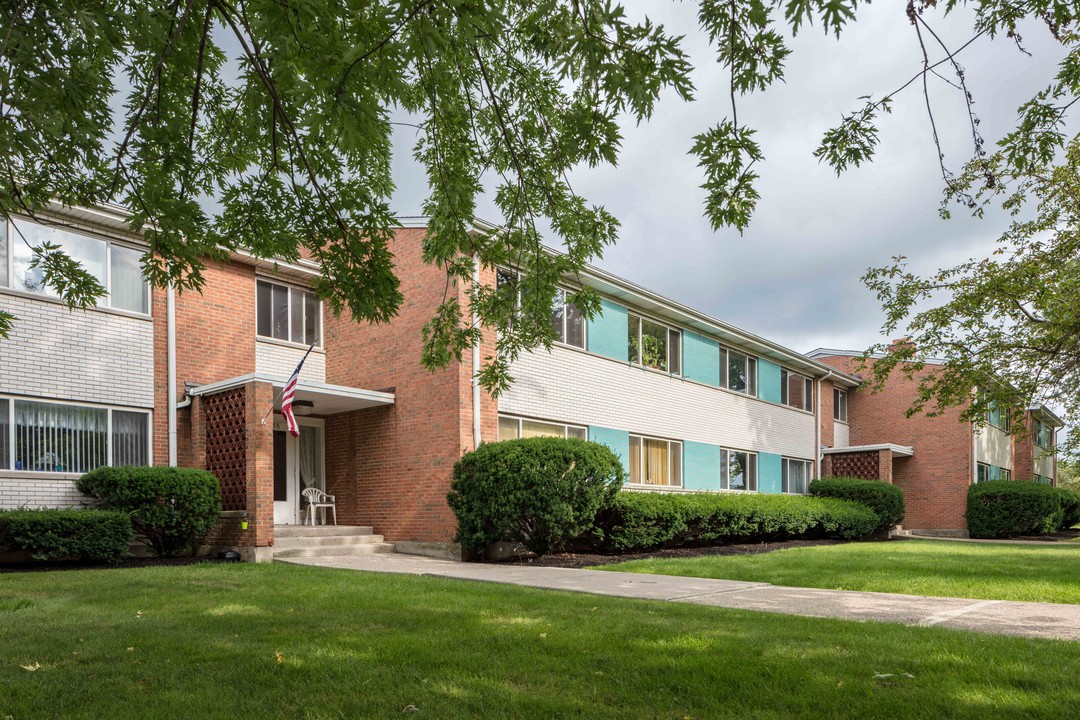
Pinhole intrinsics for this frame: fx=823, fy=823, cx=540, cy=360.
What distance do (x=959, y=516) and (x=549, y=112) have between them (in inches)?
1004

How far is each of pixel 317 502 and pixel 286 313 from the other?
3722 mm

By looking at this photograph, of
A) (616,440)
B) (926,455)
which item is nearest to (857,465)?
(926,455)

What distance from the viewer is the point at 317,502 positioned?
15.9 m

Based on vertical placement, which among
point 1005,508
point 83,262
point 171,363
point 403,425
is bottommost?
point 1005,508

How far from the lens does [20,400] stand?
11906 millimetres

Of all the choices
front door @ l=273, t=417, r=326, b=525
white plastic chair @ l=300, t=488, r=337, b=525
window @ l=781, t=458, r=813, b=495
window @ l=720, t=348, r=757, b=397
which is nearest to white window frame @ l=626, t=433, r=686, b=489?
window @ l=720, t=348, r=757, b=397

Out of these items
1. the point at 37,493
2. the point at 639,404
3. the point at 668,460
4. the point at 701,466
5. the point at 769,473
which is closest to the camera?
the point at 37,493

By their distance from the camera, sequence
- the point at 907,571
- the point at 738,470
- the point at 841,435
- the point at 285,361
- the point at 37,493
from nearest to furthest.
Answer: the point at 907,571, the point at 37,493, the point at 285,361, the point at 738,470, the point at 841,435

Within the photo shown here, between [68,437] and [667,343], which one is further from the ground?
[667,343]

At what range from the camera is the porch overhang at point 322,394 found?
12977 mm

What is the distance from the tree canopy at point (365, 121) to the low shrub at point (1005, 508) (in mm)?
21687

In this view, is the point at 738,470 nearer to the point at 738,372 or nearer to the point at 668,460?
the point at 738,372

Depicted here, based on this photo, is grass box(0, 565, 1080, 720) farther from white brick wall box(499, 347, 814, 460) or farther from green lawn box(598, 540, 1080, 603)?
white brick wall box(499, 347, 814, 460)

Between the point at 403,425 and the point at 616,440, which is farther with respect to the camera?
the point at 616,440
